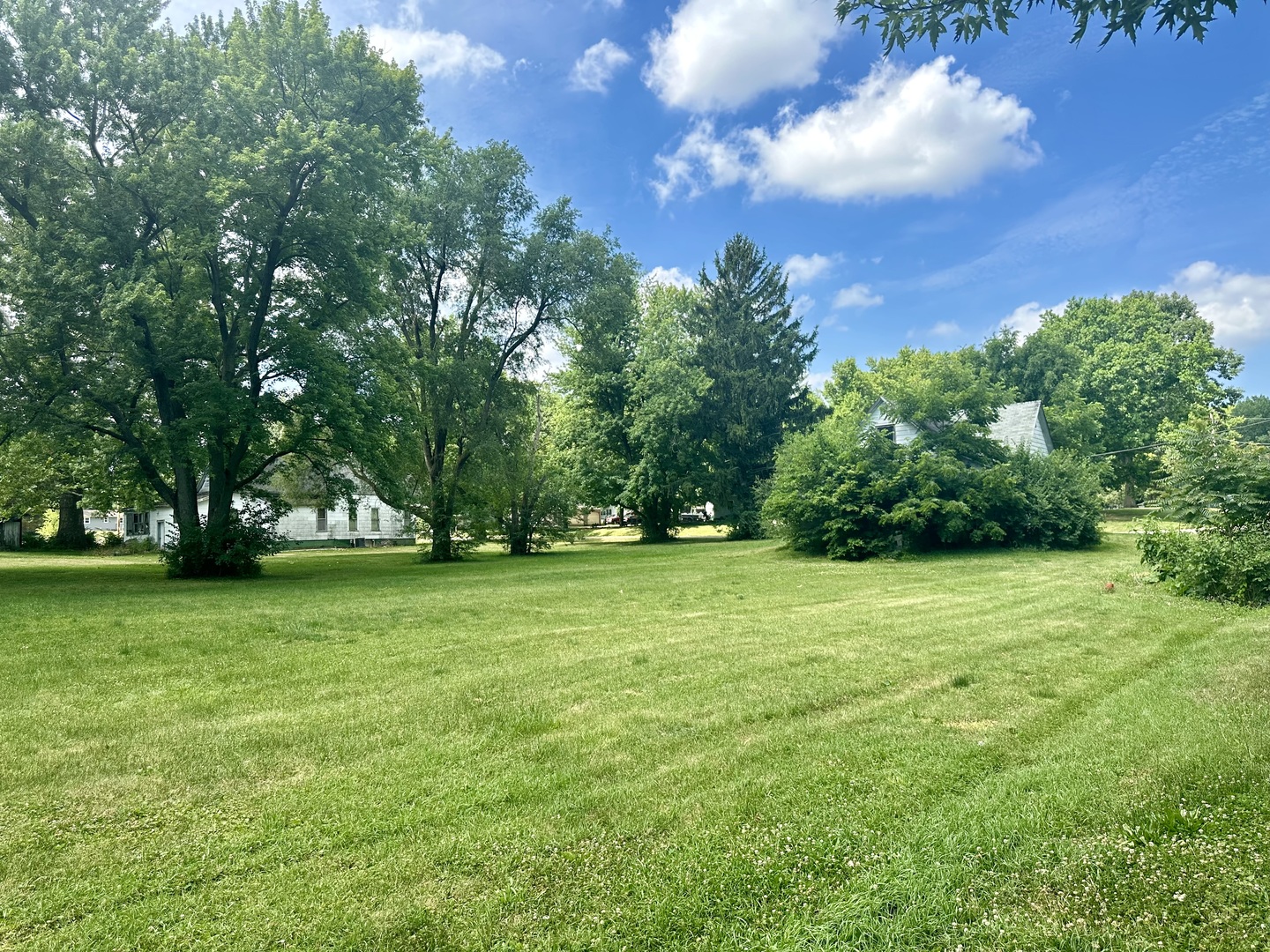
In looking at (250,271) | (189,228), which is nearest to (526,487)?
(250,271)

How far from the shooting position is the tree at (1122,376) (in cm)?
4081

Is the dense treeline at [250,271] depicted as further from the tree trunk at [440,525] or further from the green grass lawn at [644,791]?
the green grass lawn at [644,791]

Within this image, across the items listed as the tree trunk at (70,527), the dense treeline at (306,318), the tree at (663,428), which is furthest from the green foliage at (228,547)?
the tree trunk at (70,527)

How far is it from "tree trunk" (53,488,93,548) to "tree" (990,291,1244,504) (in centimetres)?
5146

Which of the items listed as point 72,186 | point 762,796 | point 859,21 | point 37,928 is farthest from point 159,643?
point 72,186

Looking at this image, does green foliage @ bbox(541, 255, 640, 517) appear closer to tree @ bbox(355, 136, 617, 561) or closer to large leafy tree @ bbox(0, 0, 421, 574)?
tree @ bbox(355, 136, 617, 561)

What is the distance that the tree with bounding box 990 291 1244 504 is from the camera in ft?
134

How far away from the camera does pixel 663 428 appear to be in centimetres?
3095

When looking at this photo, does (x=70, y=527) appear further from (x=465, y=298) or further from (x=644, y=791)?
(x=644, y=791)

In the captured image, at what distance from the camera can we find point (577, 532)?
29844 millimetres

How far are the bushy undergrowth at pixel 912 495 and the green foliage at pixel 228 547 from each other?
46.5ft

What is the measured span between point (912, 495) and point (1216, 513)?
842 centimetres

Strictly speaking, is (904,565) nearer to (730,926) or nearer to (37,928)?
(730,926)

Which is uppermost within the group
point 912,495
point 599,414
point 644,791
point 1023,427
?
point 599,414
